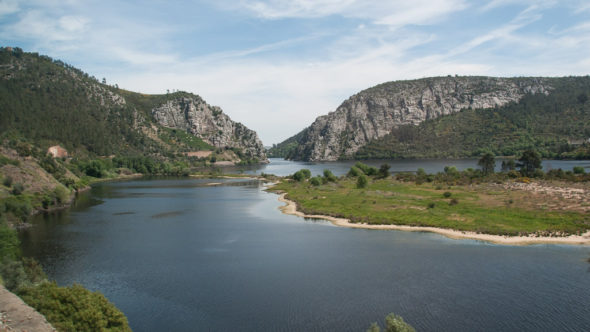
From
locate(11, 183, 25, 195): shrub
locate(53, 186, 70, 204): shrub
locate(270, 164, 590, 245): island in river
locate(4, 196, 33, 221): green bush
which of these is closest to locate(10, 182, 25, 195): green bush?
locate(11, 183, 25, 195): shrub

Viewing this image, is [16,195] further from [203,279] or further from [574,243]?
[574,243]

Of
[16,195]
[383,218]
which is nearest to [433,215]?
[383,218]

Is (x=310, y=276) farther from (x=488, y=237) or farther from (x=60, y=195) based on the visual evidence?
(x=60, y=195)

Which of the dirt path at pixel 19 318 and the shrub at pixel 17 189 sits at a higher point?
Answer: the shrub at pixel 17 189

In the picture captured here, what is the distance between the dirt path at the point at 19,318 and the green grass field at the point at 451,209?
4602 cm

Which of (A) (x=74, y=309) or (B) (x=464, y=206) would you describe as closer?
(A) (x=74, y=309)

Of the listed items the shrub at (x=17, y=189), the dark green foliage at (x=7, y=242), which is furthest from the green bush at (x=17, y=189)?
the dark green foliage at (x=7, y=242)

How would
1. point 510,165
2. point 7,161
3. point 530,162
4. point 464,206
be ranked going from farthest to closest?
point 510,165 < point 530,162 < point 7,161 < point 464,206

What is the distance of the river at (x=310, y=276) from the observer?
26734 millimetres

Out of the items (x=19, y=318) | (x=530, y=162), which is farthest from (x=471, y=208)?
(x=19, y=318)

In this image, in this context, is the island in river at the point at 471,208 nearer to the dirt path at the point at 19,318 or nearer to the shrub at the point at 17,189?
the dirt path at the point at 19,318

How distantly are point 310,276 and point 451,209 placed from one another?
112 ft

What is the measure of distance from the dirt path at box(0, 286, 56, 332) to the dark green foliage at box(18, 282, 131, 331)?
104cm

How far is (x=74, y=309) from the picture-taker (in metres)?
21.0
